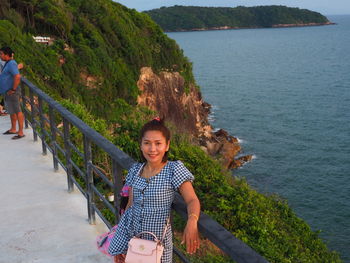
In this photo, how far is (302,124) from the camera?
42562 mm

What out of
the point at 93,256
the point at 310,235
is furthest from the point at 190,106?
the point at 93,256

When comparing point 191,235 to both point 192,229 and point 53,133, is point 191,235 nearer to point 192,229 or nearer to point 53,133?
point 192,229

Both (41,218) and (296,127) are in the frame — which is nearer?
(41,218)

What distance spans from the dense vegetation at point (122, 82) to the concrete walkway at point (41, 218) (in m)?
4.01

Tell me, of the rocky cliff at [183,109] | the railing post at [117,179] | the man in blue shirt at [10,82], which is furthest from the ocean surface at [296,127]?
the railing post at [117,179]

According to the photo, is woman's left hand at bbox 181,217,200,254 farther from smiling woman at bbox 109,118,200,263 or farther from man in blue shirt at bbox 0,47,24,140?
man in blue shirt at bbox 0,47,24,140

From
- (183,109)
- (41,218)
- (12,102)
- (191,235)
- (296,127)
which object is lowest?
(296,127)

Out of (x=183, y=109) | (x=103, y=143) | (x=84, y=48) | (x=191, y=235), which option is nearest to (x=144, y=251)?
(x=191, y=235)

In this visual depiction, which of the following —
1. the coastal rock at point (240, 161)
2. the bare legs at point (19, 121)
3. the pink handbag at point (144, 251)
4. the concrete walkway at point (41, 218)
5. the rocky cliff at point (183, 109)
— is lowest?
the coastal rock at point (240, 161)

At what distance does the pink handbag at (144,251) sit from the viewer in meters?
2.51

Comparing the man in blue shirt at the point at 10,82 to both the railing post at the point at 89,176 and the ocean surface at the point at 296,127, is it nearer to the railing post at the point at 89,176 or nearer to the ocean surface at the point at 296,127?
the railing post at the point at 89,176

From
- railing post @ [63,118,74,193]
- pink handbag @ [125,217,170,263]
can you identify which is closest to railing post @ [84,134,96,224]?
railing post @ [63,118,74,193]

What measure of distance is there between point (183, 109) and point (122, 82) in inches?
440

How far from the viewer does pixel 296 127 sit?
41.7 metres
